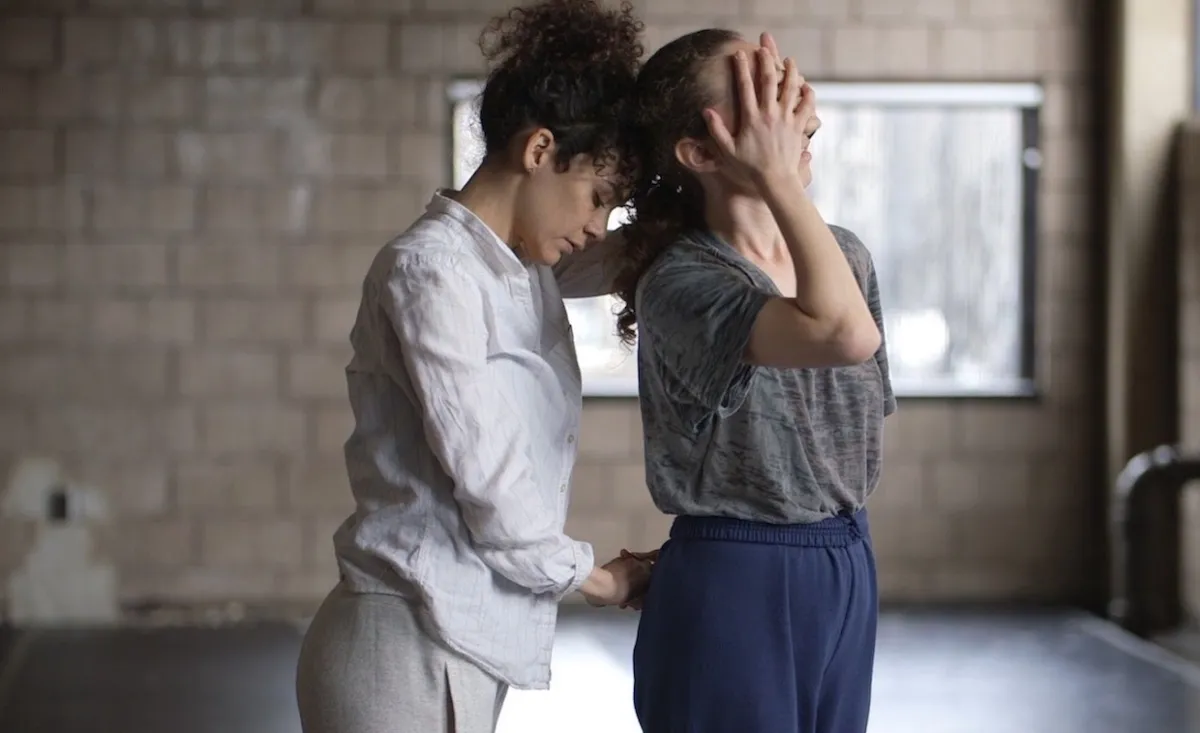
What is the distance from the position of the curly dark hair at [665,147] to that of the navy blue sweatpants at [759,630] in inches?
11.7

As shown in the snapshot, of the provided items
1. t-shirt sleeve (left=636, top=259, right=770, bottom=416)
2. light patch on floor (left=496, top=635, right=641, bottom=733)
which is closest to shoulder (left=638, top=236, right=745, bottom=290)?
t-shirt sleeve (left=636, top=259, right=770, bottom=416)

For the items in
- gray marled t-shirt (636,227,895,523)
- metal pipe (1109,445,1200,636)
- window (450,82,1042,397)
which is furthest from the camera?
window (450,82,1042,397)

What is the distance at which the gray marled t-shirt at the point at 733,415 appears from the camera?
1.40 m

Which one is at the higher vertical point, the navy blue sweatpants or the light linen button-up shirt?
the light linen button-up shirt

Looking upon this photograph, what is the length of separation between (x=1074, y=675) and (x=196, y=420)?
3224mm

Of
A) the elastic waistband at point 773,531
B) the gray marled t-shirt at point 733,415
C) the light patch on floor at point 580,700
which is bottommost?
the light patch on floor at point 580,700

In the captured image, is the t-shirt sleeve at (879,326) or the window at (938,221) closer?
the t-shirt sleeve at (879,326)

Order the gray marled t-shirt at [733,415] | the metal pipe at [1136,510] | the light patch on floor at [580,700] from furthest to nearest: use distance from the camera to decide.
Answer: the metal pipe at [1136,510]
the light patch on floor at [580,700]
the gray marled t-shirt at [733,415]

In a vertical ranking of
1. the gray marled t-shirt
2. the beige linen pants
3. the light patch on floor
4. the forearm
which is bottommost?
the light patch on floor

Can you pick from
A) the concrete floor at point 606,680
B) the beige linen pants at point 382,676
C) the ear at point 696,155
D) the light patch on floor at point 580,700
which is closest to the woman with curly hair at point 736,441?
the ear at point 696,155

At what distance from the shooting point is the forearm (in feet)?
4.25

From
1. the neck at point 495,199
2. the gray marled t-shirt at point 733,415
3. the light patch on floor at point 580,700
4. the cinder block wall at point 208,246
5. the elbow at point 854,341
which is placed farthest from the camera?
the cinder block wall at point 208,246

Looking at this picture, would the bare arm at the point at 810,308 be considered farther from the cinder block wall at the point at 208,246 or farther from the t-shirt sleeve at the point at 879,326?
the cinder block wall at the point at 208,246

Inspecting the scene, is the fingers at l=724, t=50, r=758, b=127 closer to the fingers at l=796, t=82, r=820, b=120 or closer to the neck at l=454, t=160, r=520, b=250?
the fingers at l=796, t=82, r=820, b=120
